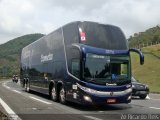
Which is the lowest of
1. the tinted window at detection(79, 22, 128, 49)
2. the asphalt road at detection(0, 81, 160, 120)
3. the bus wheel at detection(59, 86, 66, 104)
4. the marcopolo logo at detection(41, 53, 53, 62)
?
the asphalt road at detection(0, 81, 160, 120)

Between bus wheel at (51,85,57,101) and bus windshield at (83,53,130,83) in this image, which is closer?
bus windshield at (83,53,130,83)

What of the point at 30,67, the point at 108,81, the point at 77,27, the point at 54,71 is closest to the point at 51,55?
the point at 54,71

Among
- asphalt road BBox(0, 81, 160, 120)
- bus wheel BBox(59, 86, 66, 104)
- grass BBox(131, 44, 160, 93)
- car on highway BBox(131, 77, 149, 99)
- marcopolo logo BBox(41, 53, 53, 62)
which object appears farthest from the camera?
grass BBox(131, 44, 160, 93)

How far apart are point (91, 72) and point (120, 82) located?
4.37 ft

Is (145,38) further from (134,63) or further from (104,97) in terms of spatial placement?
(104,97)

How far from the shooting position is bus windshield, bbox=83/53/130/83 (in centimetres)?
1694

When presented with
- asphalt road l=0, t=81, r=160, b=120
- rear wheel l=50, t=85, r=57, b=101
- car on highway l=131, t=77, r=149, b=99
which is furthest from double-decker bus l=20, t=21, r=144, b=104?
car on highway l=131, t=77, r=149, b=99

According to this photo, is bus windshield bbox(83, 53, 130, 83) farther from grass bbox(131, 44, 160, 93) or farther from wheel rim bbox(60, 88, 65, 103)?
grass bbox(131, 44, 160, 93)

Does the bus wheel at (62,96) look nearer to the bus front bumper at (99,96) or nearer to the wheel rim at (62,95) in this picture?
the wheel rim at (62,95)

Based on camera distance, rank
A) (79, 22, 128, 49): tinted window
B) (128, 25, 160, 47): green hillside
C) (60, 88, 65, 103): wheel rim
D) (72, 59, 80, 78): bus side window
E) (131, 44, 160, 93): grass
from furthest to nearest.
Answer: (128, 25, 160, 47): green hillside
(131, 44, 160, 93): grass
(60, 88, 65, 103): wheel rim
(79, 22, 128, 49): tinted window
(72, 59, 80, 78): bus side window

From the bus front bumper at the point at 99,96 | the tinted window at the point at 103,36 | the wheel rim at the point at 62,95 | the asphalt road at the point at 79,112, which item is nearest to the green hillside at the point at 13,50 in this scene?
the wheel rim at the point at 62,95

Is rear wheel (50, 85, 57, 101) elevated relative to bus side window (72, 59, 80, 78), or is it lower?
lower

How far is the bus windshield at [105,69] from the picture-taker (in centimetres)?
1694

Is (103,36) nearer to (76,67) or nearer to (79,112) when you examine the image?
(76,67)
